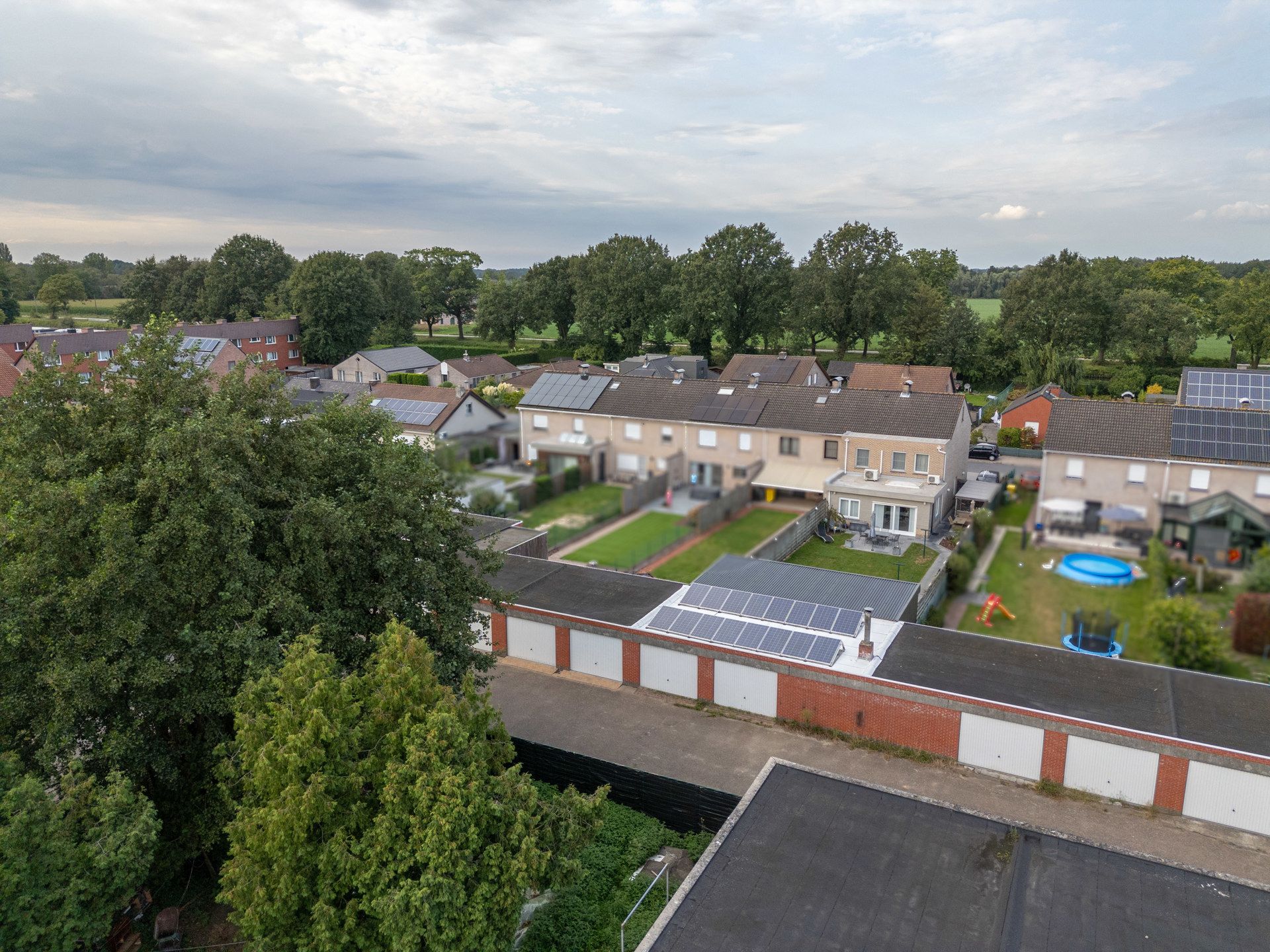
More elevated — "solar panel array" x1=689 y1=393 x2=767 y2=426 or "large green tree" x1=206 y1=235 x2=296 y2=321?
"large green tree" x1=206 y1=235 x2=296 y2=321

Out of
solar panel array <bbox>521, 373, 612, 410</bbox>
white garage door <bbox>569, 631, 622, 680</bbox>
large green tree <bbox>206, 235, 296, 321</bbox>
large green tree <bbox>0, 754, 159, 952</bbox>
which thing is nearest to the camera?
large green tree <bbox>0, 754, 159, 952</bbox>

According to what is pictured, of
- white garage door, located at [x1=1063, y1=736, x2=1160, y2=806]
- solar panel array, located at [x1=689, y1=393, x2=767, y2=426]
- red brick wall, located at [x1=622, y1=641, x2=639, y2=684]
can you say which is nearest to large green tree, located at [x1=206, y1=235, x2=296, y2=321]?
solar panel array, located at [x1=689, y1=393, x2=767, y2=426]

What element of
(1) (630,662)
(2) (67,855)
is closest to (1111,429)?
(1) (630,662)

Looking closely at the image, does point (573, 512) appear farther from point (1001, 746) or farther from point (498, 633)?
point (1001, 746)

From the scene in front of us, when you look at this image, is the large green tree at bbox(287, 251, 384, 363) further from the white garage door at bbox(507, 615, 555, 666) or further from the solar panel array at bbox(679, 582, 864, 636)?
the solar panel array at bbox(679, 582, 864, 636)

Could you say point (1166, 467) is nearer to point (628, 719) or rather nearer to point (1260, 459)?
point (1260, 459)

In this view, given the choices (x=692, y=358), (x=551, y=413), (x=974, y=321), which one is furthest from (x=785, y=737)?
(x=974, y=321)

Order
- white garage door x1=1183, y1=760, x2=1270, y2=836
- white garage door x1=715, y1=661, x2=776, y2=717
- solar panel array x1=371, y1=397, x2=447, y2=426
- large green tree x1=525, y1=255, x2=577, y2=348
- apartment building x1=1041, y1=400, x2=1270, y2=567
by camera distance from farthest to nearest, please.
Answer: large green tree x1=525, y1=255, x2=577, y2=348 < solar panel array x1=371, y1=397, x2=447, y2=426 < apartment building x1=1041, y1=400, x2=1270, y2=567 < white garage door x1=715, y1=661, x2=776, y2=717 < white garage door x1=1183, y1=760, x2=1270, y2=836
